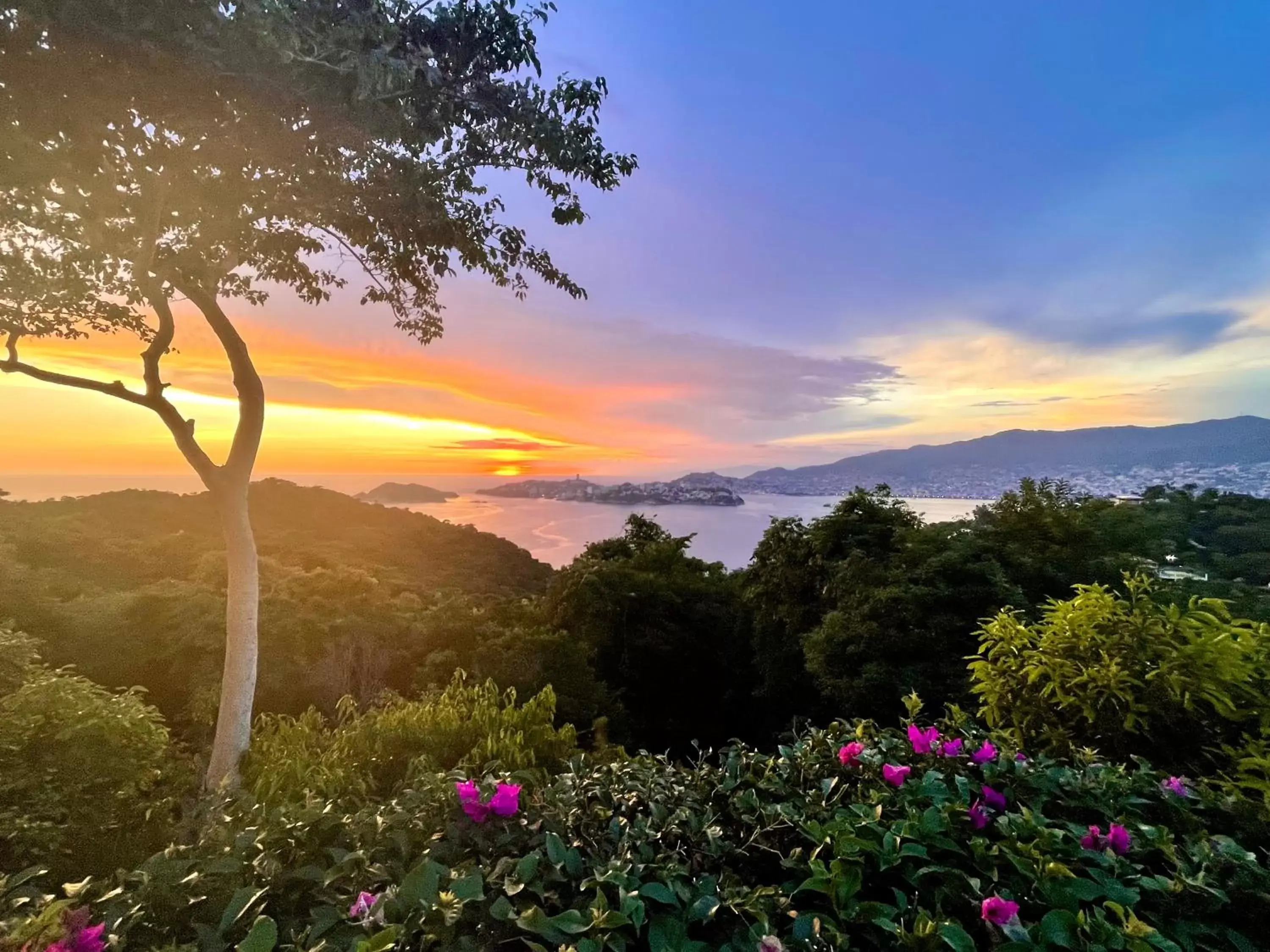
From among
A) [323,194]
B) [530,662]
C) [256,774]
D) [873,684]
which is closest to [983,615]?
[873,684]

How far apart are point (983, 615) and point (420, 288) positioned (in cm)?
635

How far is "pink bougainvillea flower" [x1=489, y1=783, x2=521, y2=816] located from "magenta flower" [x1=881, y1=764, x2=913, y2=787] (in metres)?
1.17

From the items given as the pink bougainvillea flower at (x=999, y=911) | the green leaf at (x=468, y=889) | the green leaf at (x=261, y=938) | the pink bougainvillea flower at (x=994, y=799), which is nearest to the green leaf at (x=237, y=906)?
the green leaf at (x=261, y=938)

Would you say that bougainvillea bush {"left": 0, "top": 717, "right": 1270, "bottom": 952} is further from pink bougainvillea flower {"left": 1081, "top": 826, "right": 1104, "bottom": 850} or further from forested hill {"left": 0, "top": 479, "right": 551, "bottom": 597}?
forested hill {"left": 0, "top": 479, "right": 551, "bottom": 597}

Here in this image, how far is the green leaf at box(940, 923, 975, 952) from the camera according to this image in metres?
1.13

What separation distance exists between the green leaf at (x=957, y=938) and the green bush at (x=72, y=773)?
11.4 feet

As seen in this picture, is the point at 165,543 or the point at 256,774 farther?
the point at 165,543

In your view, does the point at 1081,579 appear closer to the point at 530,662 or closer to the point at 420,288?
the point at 530,662

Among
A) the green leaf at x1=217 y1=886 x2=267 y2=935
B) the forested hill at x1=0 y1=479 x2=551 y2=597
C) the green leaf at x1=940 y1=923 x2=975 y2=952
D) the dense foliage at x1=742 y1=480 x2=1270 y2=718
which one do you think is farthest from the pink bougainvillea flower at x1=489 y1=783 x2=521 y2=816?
the forested hill at x1=0 y1=479 x2=551 y2=597

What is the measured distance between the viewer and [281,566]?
22.9 ft

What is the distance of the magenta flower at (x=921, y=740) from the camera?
2074 mm

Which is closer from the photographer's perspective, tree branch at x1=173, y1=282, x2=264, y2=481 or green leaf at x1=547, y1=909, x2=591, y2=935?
green leaf at x1=547, y1=909, x2=591, y2=935

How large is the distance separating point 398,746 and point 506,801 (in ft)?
7.73

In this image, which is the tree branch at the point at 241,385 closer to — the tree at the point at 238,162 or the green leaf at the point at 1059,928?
the tree at the point at 238,162
